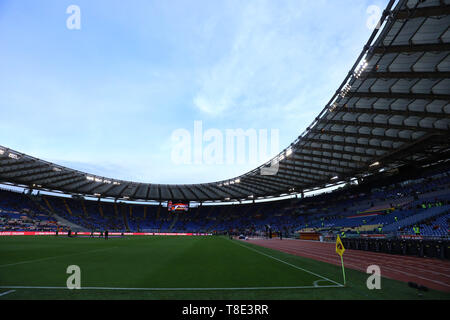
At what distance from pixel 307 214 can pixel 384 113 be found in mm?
43434

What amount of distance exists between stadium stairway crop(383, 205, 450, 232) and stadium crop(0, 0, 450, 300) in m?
0.34

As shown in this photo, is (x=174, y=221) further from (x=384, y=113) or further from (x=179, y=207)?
(x=384, y=113)

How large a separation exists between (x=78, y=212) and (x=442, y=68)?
77.4 metres

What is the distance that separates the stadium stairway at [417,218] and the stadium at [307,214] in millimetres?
338

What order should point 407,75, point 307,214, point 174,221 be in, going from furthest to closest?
point 174,221 < point 307,214 < point 407,75

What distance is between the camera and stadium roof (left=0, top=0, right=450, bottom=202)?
1317 cm

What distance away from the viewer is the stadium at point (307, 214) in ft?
22.8

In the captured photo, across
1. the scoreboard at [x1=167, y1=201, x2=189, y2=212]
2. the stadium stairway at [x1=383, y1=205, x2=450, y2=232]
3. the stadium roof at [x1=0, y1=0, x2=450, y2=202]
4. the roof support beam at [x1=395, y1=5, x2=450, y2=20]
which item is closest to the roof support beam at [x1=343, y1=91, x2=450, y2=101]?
the stadium roof at [x1=0, y1=0, x2=450, y2=202]

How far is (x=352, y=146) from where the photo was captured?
95.1 feet

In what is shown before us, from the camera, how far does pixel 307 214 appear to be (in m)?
58.9

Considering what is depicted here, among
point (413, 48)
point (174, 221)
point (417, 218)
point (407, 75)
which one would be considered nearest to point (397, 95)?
point (407, 75)

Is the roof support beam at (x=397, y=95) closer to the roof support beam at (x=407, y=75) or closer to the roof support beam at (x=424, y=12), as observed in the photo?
the roof support beam at (x=407, y=75)

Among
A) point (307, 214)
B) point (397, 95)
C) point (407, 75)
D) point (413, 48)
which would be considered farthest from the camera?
point (307, 214)
